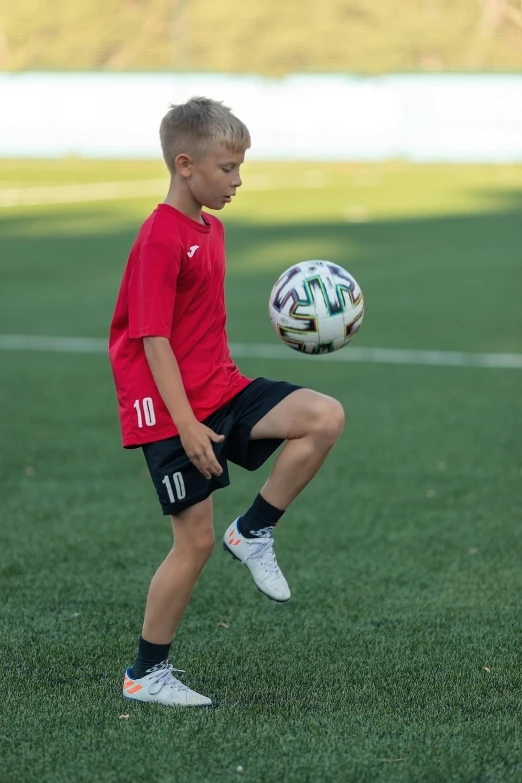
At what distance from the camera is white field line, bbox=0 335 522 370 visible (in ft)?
35.7

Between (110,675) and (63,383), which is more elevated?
(110,675)

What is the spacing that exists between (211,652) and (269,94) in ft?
132

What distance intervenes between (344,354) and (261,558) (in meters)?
7.08

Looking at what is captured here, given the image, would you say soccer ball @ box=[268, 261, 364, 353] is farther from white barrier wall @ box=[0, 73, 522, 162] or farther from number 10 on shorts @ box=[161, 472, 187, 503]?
white barrier wall @ box=[0, 73, 522, 162]

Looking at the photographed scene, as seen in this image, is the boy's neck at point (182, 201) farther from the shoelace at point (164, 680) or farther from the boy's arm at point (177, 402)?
the shoelace at point (164, 680)

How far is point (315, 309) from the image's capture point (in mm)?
4387

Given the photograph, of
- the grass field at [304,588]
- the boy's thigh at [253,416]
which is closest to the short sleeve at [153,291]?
the boy's thigh at [253,416]

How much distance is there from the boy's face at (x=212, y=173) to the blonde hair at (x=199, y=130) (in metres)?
0.02

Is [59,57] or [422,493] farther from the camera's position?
[59,57]

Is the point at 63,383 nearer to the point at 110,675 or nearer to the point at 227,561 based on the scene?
the point at 227,561

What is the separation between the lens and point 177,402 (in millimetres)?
3834

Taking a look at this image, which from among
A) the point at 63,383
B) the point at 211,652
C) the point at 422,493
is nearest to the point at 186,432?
the point at 211,652

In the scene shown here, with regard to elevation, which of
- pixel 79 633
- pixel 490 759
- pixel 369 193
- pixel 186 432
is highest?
pixel 186 432

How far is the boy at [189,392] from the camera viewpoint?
3852mm
